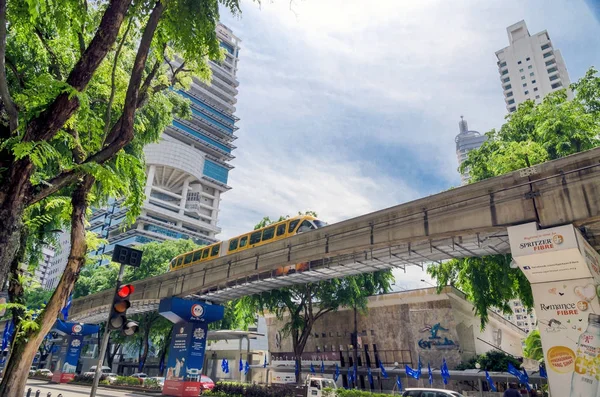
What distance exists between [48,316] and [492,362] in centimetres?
2896

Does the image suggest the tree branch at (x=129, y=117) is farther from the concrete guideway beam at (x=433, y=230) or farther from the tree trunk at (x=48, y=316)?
the concrete guideway beam at (x=433, y=230)

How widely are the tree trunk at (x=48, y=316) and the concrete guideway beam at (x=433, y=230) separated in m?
11.4

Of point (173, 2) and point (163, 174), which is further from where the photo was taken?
point (163, 174)

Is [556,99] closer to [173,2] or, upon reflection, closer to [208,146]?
[173,2]

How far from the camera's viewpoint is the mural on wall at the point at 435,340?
3177 cm

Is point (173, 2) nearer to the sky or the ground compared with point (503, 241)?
nearer to the sky

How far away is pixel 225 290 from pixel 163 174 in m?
101

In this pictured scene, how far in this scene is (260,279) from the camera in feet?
77.2

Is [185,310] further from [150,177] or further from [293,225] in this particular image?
[150,177]

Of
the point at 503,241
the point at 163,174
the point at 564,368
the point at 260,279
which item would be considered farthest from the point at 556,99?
the point at 163,174

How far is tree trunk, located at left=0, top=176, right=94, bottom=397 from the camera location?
1007 cm

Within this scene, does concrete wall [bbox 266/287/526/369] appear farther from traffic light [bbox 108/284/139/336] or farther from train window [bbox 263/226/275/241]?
traffic light [bbox 108/284/139/336]

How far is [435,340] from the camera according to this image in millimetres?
32500

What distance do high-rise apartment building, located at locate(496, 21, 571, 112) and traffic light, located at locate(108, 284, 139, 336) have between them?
142285mm
